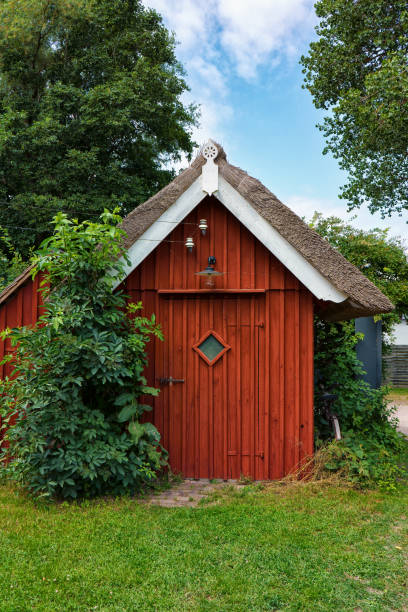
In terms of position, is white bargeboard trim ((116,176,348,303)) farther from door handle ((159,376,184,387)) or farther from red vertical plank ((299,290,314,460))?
door handle ((159,376,184,387))

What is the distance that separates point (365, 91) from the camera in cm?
1384

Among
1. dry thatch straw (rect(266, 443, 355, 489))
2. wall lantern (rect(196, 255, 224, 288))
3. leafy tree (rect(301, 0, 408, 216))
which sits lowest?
dry thatch straw (rect(266, 443, 355, 489))

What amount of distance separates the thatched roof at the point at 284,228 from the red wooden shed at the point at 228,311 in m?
0.02

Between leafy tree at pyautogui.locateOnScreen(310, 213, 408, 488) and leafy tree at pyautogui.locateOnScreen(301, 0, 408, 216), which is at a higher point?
leafy tree at pyautogui.locateOnScreen(301, 0, 408, 216)

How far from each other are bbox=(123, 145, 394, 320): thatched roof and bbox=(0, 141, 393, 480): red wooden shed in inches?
0.6

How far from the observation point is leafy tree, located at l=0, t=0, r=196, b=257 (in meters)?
14.0

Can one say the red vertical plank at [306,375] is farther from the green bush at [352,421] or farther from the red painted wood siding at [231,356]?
the green bush at [352,421]

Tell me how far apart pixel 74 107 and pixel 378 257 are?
10.9m

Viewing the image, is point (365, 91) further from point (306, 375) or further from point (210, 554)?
point (210, 554)

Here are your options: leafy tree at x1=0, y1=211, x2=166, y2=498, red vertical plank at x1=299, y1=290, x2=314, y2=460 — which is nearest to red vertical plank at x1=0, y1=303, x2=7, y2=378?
leafy tree at x1=0, y1=211, x2=166, y2=498

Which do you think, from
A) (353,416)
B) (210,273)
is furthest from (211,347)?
(353,416)

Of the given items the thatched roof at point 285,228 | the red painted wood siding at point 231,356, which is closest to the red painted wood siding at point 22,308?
the red painted wood siding at point 231,356

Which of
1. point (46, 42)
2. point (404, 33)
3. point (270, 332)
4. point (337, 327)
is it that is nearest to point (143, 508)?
point (270, 332)

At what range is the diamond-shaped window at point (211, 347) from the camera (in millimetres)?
5422
